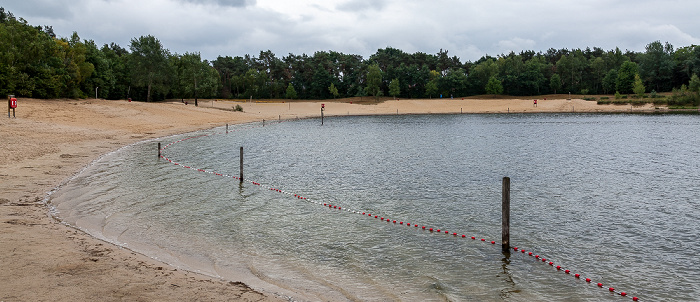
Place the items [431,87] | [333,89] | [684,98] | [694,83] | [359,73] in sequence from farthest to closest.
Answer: [359,73]
[431,87]
[333,89]
[684,98]
[694,83]

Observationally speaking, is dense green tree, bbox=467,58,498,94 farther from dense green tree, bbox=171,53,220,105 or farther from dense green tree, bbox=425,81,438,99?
dense green tree, bbox=171,53,220,105

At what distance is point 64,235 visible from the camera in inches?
551

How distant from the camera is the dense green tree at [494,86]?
140 metres

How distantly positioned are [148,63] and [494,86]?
91.1 m

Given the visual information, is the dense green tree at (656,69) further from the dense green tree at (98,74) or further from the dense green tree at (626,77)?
the dense green tree at (98,74)

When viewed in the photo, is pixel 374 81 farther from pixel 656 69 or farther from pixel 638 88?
pixel 656 69

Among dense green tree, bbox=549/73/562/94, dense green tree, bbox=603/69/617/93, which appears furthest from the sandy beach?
dense green tree, bbox=603/69/617/93

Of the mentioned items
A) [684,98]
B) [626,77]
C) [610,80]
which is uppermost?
[626,77]

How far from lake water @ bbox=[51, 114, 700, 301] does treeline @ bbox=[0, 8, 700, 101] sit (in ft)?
Answer: 200

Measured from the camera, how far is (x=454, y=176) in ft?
95.2

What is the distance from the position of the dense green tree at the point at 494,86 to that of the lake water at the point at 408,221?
353 feet

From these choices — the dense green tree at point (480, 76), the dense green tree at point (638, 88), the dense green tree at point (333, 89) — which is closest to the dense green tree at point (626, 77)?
the dense green tree at point (638, 88)

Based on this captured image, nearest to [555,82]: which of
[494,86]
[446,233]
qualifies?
[494,86]

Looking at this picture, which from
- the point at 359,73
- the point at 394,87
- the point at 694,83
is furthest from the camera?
the point at 359,73
